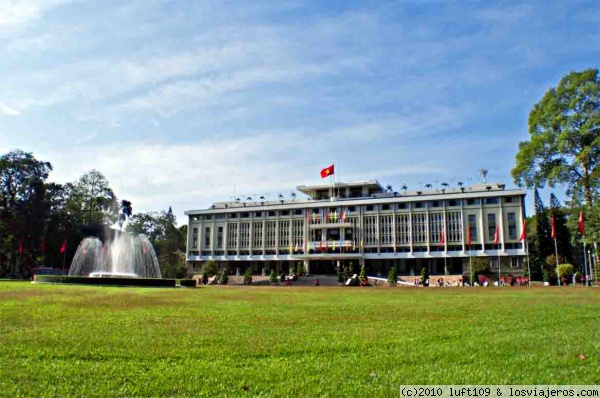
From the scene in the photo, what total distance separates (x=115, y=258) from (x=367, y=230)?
134 ft

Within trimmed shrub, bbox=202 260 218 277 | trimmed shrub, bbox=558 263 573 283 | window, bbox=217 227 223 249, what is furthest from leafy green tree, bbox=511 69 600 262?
window, bbox=217 227 223 249

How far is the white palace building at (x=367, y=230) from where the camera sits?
6862 cm

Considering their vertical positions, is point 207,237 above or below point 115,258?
above

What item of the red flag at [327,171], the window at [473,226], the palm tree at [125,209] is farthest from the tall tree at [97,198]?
the window at [473,226]

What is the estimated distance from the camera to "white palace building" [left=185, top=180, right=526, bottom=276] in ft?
225

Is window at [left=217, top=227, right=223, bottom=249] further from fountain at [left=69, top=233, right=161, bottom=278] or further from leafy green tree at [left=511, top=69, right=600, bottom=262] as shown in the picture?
leafy green tree at [left=511, top=69, right=600, bottom=262]

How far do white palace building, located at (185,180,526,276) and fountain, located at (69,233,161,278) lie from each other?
Result: 2563 cm

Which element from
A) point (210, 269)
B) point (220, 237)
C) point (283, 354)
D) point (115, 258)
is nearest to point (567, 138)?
point (283, 354)

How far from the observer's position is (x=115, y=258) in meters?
48.2

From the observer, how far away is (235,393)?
5254 mm

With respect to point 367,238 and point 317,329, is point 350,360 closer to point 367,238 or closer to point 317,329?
point 317,329

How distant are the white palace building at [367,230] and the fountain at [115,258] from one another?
84.1 ft

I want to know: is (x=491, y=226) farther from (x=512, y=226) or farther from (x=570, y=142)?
(x=570, y=142)

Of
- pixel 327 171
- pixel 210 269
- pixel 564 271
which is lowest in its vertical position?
pixel 210 269
